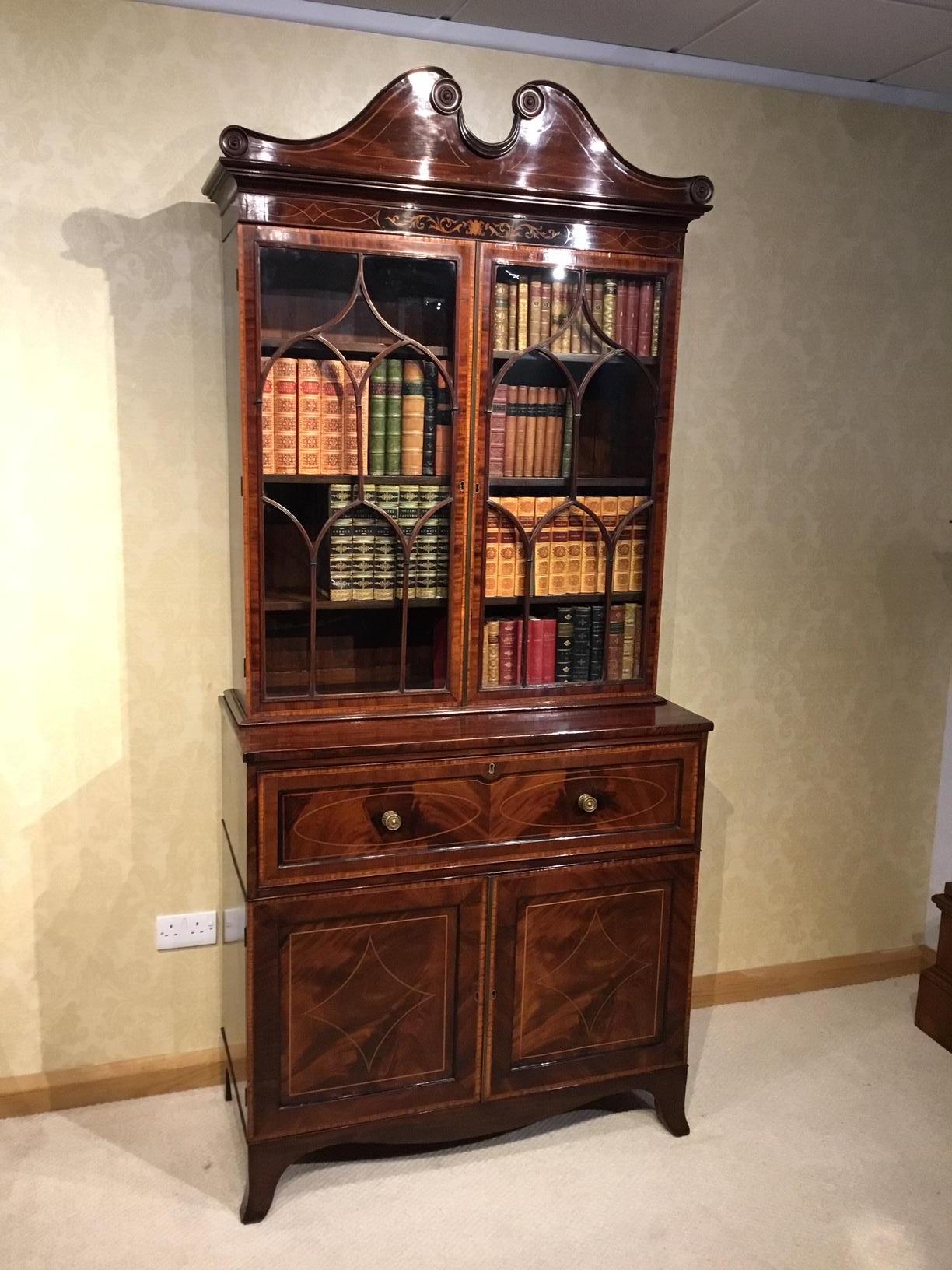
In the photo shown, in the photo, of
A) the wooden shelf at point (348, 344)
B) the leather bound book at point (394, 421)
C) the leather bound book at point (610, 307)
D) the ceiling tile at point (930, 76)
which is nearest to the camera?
the wooden shelf at point (348, 344)

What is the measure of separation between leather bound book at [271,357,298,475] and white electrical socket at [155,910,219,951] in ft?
3.71

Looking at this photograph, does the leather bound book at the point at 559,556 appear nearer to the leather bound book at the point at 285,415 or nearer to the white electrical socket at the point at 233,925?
the leather bound book at the point at 285,415

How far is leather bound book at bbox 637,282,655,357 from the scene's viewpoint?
2314mm

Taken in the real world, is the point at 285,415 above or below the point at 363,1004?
above

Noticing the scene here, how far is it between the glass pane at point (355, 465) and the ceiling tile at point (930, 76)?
139 cm

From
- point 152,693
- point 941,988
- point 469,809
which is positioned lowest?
point 941,988

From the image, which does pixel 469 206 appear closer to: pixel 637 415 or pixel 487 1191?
pixel 637 415

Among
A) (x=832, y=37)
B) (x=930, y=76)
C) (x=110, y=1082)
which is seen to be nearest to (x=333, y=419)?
(x=832, y=37)

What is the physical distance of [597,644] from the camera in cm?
244

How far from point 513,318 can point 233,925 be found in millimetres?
1417

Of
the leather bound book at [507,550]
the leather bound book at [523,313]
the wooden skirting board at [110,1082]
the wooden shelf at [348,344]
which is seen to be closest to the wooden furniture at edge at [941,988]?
the wooden skirting board at [110,1082]

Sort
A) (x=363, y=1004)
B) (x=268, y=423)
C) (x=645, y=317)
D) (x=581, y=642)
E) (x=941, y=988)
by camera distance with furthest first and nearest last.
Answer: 1. (x=941, y=988)
2. (x=581, y=642)
3. (x=645, y=317)
4. (x=363, y=1004)
5. (x=268, y=423)

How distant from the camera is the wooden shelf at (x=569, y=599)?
2.35m

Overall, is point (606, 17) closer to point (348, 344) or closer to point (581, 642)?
point (348, 344)
